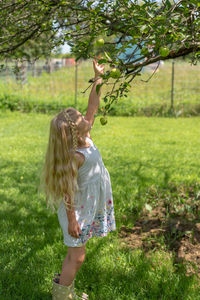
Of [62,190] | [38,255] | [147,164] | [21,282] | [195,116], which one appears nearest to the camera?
[62,190]

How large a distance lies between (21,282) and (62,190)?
0.93 metres

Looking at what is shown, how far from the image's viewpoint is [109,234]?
3240mm

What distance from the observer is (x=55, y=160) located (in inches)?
86.7

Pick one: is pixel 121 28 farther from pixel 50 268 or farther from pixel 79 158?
pixel 50 268

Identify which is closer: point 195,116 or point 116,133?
point 116,133

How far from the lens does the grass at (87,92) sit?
12.0 m

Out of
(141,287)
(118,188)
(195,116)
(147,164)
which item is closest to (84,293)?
(141,287)

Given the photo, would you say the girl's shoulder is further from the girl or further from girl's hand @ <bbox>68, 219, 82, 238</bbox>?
girl's hand @ <bbox>68, 219, 82, 238</bbox>

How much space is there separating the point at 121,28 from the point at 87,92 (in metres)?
9.59

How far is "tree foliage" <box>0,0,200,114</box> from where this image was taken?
1.60 metres

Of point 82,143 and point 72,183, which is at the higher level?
point 82,143

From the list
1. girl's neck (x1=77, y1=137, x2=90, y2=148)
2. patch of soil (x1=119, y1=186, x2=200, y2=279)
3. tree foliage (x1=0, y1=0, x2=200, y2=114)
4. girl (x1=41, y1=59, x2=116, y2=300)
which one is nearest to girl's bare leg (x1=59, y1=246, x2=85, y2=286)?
girl (x1=41, y1=59, x2=116, y2=300)

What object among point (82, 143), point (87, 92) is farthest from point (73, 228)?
point (87, 92)

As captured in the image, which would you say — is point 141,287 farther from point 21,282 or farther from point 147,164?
point 147,164
